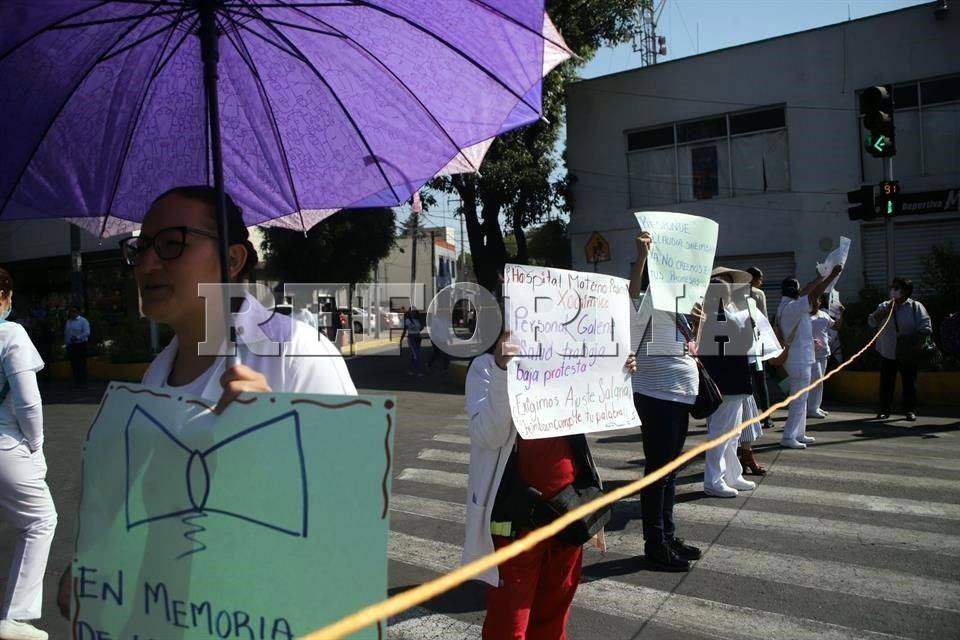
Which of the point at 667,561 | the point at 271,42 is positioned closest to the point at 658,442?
the point at 667,561

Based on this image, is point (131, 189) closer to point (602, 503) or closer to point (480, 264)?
point (602, 503)

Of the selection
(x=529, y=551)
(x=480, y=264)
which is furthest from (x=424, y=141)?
(x=480, y=264)

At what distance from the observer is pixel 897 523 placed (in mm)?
5500

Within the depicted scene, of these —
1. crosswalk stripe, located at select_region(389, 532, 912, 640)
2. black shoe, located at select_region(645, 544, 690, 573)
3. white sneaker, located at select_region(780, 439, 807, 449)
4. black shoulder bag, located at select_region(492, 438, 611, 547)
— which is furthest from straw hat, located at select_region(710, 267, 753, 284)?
black shoulder bag, located at select_region(492, 438, 611, 547)

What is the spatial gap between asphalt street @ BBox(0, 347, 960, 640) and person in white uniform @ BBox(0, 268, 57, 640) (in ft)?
1.04

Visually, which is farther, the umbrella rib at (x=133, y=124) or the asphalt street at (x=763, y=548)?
the asphalt street at (x=763, y=548)

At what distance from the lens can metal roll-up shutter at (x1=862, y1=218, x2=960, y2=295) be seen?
1553 centimetres

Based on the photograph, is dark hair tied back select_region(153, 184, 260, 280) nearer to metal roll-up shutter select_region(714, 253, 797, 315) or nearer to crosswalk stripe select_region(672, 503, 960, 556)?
crosswalk stripe select_region(672, 503, 960, 556)

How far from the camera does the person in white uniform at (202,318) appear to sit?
1.81 metres

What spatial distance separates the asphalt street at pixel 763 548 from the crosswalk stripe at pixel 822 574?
0.01 metres

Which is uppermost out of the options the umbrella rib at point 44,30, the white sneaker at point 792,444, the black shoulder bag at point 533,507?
the umbrella rib at point 44,30

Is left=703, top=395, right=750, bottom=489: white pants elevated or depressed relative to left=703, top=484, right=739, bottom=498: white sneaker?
elevated

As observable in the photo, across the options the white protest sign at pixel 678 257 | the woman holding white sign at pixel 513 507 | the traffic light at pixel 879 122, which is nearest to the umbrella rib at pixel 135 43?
the woman holding white sign at pixel 513 507

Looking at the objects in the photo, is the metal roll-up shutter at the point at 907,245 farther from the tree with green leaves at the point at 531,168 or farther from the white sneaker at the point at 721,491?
the white sneaker at the point at 721,491
